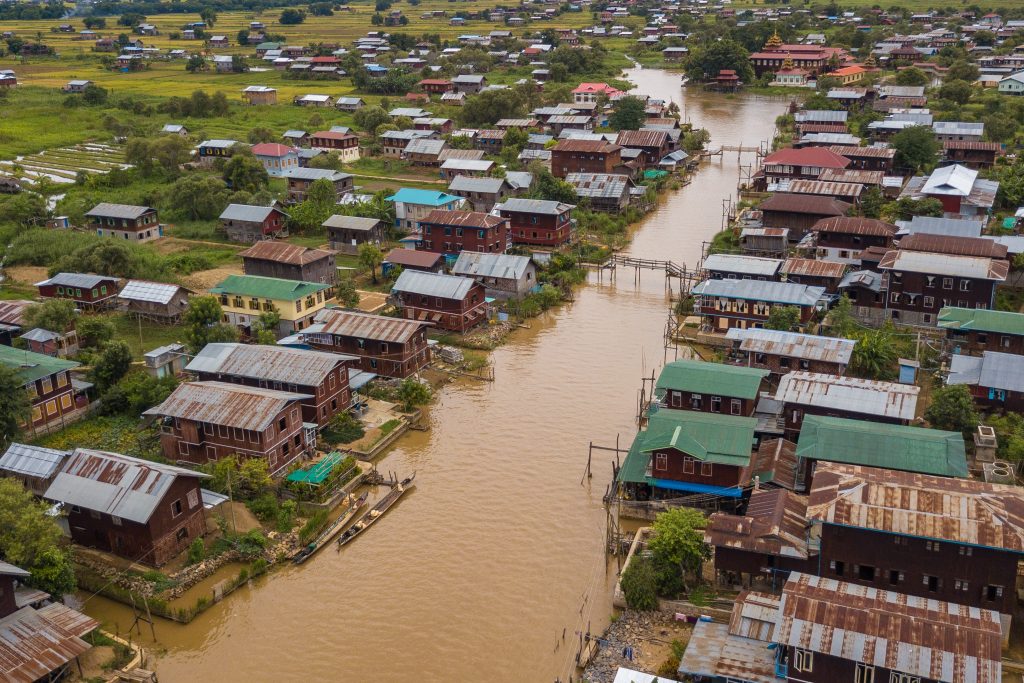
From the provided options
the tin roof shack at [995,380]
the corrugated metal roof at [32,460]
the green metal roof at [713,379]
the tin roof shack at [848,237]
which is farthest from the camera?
the tin roof shack at [848,237]

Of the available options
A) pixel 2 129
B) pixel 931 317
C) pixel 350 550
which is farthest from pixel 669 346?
pixel 2 129

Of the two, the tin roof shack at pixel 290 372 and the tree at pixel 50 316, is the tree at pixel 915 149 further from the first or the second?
the tree at pixel 50 316

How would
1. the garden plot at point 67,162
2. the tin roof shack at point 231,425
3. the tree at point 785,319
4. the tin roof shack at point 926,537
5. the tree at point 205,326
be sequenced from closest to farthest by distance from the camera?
1. the tin roof shack at point 926,537
2. the tin roof shack at point 231,425
3. the tree at point 205,326
4. the tree at point 785,319
5. the garden plot at point 67,162

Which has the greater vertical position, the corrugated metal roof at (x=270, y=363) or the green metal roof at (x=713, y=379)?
the corrugated metal roof at (x=270, y=363)

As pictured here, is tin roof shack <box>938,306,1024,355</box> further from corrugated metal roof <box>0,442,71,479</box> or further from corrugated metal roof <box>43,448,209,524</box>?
corrugated metal roof <box>0,442,71,479</box>

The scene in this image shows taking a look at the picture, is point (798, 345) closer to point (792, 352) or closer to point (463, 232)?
point (792, 352)

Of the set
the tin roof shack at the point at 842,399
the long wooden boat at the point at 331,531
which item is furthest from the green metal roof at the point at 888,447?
the long wooden boat at the point at 331,531

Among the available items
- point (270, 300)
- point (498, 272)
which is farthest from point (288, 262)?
point (498, 272)

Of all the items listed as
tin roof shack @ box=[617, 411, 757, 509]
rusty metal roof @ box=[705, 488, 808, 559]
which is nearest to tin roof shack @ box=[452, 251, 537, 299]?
tin roof shack @ box=[617, 411, 757, 509]
